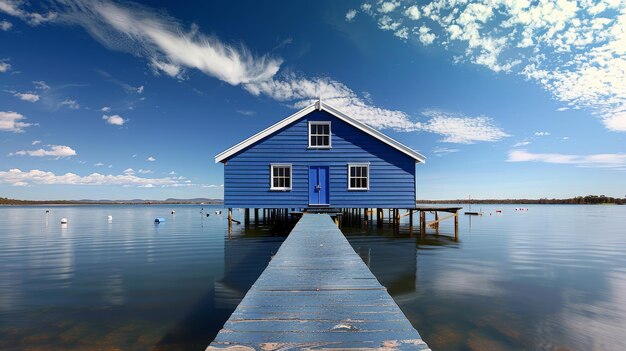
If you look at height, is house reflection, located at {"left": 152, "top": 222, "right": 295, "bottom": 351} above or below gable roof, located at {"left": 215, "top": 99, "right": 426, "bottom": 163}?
below

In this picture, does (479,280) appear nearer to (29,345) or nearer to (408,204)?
(408,204)

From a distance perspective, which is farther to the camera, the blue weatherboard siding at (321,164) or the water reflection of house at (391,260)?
the blue weatherboard siding at (321,164)

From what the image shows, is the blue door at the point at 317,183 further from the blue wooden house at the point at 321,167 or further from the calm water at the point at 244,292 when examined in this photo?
the calm water at the point at 244,292

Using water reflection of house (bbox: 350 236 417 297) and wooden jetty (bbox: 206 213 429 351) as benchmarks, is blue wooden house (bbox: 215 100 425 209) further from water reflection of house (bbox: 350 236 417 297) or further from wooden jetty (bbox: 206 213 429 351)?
wooden jetty (bbox: 206 213 429 351)

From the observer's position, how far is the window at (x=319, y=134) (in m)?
19.8

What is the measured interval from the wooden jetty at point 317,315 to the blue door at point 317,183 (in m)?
13.7

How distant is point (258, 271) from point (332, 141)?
34.6ft

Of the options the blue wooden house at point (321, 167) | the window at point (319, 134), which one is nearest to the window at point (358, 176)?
the blue wooden house at point (321, 167)

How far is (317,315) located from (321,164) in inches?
641

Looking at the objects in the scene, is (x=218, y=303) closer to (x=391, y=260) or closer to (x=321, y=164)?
(x=391, y=260)

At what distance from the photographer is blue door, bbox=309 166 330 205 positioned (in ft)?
64.8

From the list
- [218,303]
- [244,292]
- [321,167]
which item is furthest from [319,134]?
[218,303]

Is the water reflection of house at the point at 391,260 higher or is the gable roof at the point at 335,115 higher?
the gable roof at the point at 335,115

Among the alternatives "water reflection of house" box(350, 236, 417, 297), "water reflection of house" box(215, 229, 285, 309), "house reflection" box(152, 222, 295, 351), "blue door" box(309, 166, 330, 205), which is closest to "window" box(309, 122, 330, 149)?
"blue door" box(309, 166, 330, 205)
